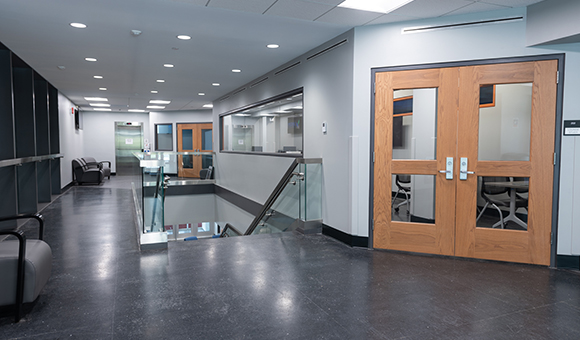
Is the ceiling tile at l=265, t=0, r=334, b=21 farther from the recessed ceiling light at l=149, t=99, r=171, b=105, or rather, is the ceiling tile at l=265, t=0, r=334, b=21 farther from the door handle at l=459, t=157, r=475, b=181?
the recessed ceiling light at l=149, t=99, r=171, b=105

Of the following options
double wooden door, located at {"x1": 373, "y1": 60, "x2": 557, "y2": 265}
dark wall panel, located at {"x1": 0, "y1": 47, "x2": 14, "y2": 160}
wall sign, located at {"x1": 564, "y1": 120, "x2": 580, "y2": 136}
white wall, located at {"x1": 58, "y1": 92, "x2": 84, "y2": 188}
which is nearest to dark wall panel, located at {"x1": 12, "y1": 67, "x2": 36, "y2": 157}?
dark wall panel, located at {"x1": 0, "y1": 47, "x2": 14, "y2": 160}

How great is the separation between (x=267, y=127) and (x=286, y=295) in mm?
6080

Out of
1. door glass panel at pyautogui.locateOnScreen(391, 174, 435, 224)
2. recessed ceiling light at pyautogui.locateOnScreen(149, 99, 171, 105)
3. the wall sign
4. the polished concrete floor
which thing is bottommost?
the polished concrete floor

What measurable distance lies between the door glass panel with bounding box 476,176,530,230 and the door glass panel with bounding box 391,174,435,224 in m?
0.54

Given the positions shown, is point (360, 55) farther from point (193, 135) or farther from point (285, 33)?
point (193, 135)

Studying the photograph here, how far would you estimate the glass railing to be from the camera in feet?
18.6

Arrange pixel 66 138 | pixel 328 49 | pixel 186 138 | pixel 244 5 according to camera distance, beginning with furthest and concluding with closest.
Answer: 1. pixel 186 138
2. pixel 66 138
3. pixel 328 49
4. pixel 244 5

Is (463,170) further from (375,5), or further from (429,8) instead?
(375,5)

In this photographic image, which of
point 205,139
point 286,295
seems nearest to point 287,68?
point 286,295

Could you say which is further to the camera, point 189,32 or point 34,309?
point 189,32

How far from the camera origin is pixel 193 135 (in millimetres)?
16250

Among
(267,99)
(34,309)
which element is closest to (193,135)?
(267,99)

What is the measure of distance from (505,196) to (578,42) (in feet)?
5.86

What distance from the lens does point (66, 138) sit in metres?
11.1
